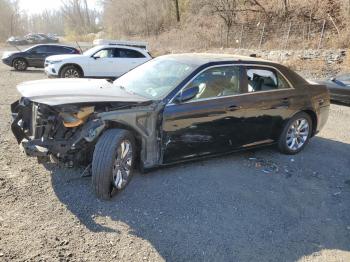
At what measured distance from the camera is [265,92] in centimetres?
548

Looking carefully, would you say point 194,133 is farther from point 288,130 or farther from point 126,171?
point 288,130

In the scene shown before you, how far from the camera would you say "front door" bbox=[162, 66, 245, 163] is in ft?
14.8

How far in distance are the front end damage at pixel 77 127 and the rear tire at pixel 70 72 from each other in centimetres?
910

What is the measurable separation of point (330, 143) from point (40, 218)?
5.47 meters

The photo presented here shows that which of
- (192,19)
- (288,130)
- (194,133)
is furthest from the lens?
(192,19)

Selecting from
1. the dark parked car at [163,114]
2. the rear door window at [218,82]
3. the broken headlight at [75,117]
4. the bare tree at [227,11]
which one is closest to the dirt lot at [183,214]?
the dark parked car at [163,114]

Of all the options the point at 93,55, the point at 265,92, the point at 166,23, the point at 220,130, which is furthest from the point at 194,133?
the point at 166,23

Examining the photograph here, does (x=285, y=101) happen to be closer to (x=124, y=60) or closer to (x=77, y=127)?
(x=77, y=127)

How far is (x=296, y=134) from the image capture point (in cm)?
604

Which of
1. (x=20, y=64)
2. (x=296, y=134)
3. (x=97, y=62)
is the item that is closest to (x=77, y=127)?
(x=296, y=134)

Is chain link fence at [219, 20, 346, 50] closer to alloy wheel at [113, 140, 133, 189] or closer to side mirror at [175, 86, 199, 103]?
side mirror at [175, 86, 199, 103]

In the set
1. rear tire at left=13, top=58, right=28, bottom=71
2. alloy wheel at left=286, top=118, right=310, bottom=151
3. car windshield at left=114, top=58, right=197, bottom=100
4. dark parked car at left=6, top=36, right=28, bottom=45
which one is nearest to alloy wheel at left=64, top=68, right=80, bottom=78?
rear tire at left=13, top=58, right=28, bottom=71

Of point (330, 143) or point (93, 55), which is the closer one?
point (330, 143)

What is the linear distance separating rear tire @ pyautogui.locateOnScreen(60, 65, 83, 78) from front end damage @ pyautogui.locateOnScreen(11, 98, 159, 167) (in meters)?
9.10
